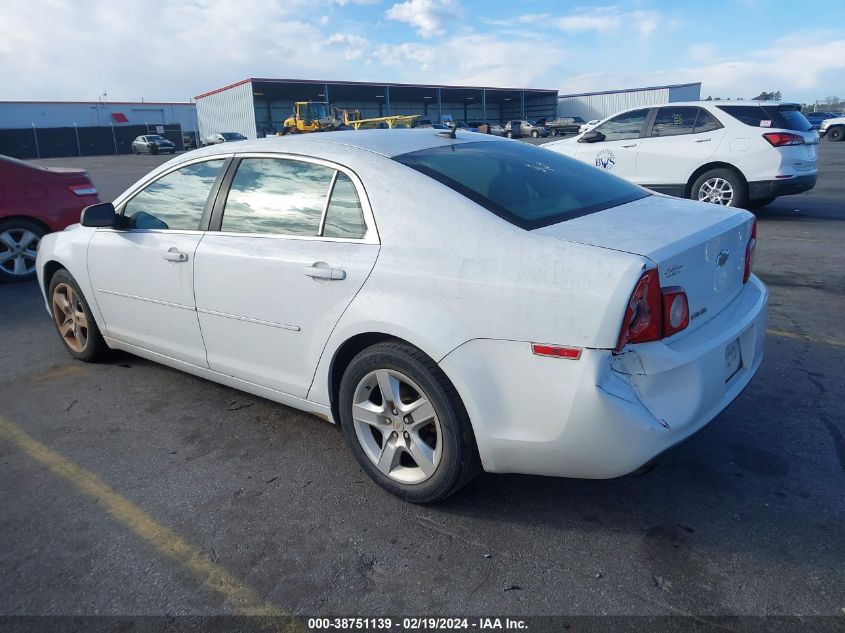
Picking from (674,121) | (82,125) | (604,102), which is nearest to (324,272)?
(674,121)

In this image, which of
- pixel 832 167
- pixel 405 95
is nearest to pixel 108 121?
pixel 405 95

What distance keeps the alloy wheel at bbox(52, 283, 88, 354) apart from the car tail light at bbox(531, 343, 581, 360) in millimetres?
3479

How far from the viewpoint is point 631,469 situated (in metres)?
2.35

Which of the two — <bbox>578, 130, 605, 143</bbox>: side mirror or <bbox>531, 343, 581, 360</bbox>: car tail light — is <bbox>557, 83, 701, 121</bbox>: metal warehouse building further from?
<bbox>531, 343, 581, 360</bbox>: car tail light

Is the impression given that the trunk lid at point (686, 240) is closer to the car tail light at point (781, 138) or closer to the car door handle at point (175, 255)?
the car door handle at point (175, 255)

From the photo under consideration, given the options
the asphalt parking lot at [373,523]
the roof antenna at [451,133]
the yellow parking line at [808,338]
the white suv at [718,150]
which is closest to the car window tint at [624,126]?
the white suv at [718,150]

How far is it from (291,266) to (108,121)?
6896 centimetres

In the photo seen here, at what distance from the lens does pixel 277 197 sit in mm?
3264

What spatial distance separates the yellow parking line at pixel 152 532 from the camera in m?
2.31

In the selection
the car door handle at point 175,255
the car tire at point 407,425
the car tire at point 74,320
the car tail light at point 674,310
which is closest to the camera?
the car tail light at point 674,310

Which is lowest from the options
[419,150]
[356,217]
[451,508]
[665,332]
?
[451,508]

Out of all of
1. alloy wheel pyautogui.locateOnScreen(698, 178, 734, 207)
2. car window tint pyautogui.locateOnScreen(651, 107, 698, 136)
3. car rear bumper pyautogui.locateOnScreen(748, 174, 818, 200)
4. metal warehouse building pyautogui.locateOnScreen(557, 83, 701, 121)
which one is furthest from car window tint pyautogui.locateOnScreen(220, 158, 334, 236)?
metal warehouse building pyautogui.locateOnScreen(557, 83, 701, 121)

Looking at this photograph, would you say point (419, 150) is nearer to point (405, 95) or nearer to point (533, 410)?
point (533, 410)

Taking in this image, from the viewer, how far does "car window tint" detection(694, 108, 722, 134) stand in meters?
9.38
